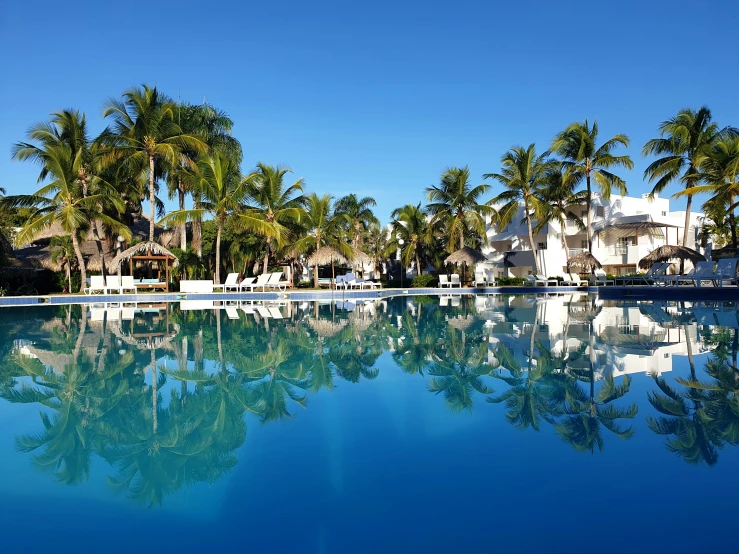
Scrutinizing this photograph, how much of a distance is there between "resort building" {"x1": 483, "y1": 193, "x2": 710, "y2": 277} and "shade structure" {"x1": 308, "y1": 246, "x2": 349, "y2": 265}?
33.2 ft

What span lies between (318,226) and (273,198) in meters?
2.54

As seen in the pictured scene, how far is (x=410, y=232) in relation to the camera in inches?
1270

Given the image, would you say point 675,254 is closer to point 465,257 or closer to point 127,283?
point 465,257

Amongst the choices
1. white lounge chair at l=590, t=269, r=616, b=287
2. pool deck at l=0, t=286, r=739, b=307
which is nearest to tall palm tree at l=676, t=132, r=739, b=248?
pool deck at l=0, t=286, r=739, b=307

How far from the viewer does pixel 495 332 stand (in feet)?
31.7

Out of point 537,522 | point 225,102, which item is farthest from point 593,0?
point 537,522

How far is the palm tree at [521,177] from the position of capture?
28.1m

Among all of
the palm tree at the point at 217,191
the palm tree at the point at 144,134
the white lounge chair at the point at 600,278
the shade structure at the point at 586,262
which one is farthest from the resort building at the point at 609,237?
the palm tree at the point at 144,134

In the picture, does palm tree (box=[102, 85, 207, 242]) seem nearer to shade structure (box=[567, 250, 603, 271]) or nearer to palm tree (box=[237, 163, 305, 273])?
palm tree (box=[237, 163, 305, 273])

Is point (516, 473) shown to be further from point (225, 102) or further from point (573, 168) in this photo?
point (225, 102)

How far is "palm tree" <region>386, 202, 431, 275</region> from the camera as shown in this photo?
31906mm

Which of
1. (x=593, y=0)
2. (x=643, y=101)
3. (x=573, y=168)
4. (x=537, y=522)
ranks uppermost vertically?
(x=593, y=0)

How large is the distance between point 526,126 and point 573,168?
207 inches

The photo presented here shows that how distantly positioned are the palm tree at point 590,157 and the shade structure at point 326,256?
12339 millimetres
